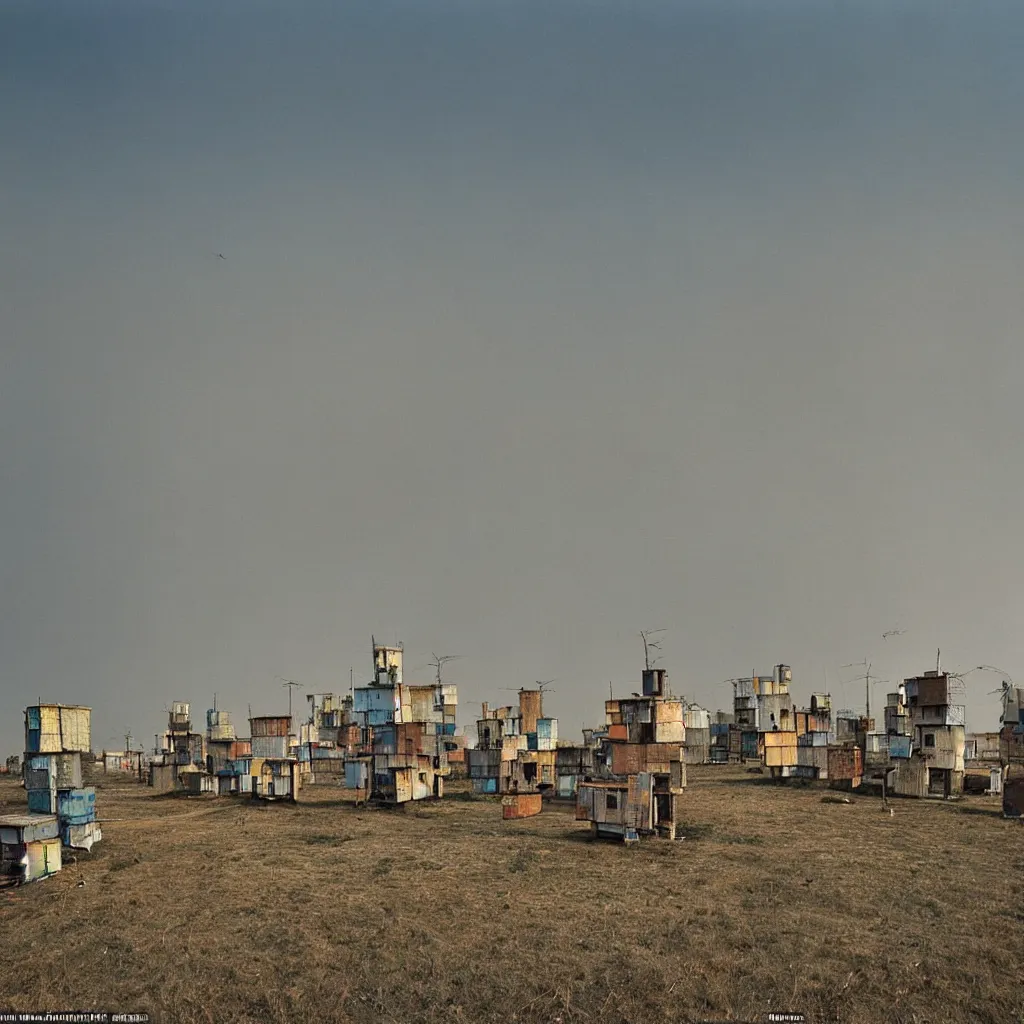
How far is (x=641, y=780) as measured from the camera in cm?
3372

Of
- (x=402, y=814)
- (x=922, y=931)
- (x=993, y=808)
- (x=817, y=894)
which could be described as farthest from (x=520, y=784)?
(x=922, y=931)

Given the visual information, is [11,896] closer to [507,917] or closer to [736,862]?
[507,917]

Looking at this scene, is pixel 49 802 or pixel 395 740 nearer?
pixel 49 802

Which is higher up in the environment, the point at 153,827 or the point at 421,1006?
the point at 421,1006

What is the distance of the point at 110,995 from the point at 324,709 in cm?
6796

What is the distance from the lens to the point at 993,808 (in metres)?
43.5

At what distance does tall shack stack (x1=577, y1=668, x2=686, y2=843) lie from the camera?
33.3 metres

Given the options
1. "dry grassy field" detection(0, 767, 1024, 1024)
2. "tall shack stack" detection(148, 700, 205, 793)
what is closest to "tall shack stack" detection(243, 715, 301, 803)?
"tall shack stack" detection(148, 700, 205, 793)

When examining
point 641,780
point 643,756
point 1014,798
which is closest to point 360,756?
point 643,756

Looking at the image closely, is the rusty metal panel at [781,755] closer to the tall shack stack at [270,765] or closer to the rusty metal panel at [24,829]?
the tall shack stack at [270,765]

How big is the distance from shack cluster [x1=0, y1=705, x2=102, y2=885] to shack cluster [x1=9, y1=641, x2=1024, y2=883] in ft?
0.16

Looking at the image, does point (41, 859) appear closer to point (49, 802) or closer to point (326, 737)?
point (49, 802)

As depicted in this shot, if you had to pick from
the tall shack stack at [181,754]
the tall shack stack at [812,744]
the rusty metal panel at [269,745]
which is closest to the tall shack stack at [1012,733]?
the tall shack stack at [812,744]

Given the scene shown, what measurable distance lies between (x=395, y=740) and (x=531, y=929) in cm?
2740
